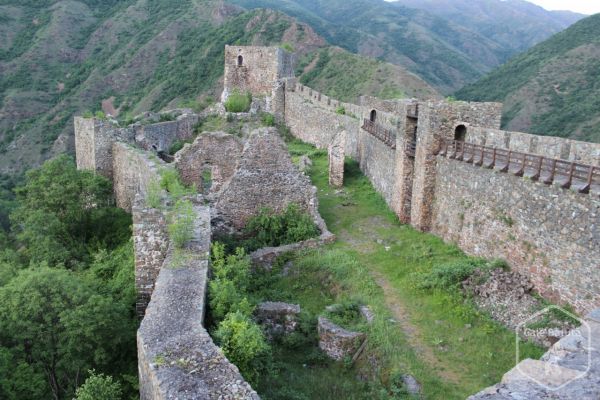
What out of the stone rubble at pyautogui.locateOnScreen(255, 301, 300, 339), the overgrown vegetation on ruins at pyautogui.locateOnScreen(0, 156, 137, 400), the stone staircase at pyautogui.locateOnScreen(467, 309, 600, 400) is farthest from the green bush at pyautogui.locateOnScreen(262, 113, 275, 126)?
the stone staircase at pyautogui.locateOnScreen(467, 309, 600, 400)

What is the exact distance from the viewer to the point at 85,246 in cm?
1730

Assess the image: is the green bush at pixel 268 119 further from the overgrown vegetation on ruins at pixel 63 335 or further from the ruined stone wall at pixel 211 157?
the overgrown vegetation on ruins at pixel 63 335

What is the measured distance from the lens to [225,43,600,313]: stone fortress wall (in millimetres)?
10633

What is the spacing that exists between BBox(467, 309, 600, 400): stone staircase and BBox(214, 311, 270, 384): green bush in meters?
3.67

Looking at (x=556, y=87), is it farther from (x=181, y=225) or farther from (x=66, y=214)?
(x=181, y=225)

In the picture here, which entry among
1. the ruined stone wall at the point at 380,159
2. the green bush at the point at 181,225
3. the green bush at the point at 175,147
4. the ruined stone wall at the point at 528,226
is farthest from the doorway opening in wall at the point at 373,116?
the green bush at the point at 181,225

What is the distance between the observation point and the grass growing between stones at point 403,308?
979cm

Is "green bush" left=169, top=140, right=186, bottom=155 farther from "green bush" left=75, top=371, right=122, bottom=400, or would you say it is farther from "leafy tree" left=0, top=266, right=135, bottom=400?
"green bush" left=75, top=371, right=122, bottom=400

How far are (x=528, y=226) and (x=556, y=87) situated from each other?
51.8 meters

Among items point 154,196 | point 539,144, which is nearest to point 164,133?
point 154,196

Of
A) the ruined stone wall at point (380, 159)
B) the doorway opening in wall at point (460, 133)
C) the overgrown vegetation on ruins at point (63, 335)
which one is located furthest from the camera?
the ruined stone wall at point (380, 159)

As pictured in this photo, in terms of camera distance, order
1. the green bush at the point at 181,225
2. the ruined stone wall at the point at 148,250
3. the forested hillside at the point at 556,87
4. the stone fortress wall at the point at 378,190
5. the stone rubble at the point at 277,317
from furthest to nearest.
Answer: the forested hillside at the point at 556,87 < the stone rubble at the point at 277,317 < the ruined stone wall at the point at 148,250 < the green bush at the point at 181,225 < the stone fortress wall at the point at 378,190

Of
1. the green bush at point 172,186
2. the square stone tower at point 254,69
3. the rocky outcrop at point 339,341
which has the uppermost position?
the square stone tower at point 254,69

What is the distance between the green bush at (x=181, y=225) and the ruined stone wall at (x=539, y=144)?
849cm
